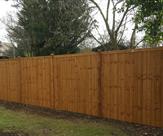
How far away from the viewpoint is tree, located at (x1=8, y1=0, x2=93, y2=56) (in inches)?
950

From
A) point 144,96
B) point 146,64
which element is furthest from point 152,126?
point 146,64

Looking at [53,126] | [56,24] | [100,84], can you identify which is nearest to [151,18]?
[100,84]

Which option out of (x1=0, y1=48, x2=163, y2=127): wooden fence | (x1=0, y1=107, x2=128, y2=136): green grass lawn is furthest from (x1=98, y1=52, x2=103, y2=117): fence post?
(x1=0, y1=107, x2=128, y2=136): green grass lawn

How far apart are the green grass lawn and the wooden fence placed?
2.54ft

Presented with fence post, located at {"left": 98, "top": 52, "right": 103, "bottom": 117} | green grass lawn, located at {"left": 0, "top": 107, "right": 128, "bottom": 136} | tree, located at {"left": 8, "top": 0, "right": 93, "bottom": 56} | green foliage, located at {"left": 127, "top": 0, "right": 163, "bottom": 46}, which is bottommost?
green grass lawn, located at {"left": 0, "top": 107, "right": 128, "bottom": 136}

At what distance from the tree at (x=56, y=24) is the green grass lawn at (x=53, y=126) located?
11700 mm

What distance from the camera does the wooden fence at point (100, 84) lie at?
10.1 m

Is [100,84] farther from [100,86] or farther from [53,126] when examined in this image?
[53,126]

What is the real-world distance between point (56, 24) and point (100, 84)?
42.1 feet

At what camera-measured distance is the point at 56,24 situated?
24250mm

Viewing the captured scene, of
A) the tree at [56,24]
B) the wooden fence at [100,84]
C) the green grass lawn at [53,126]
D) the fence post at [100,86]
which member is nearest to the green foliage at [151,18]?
the wooden fence at [100,84]

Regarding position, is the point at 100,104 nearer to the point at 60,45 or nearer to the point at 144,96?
the point at 144,96

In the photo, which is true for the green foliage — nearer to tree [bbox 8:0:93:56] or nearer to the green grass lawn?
the green grass lawn

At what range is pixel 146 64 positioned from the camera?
33.6ft
